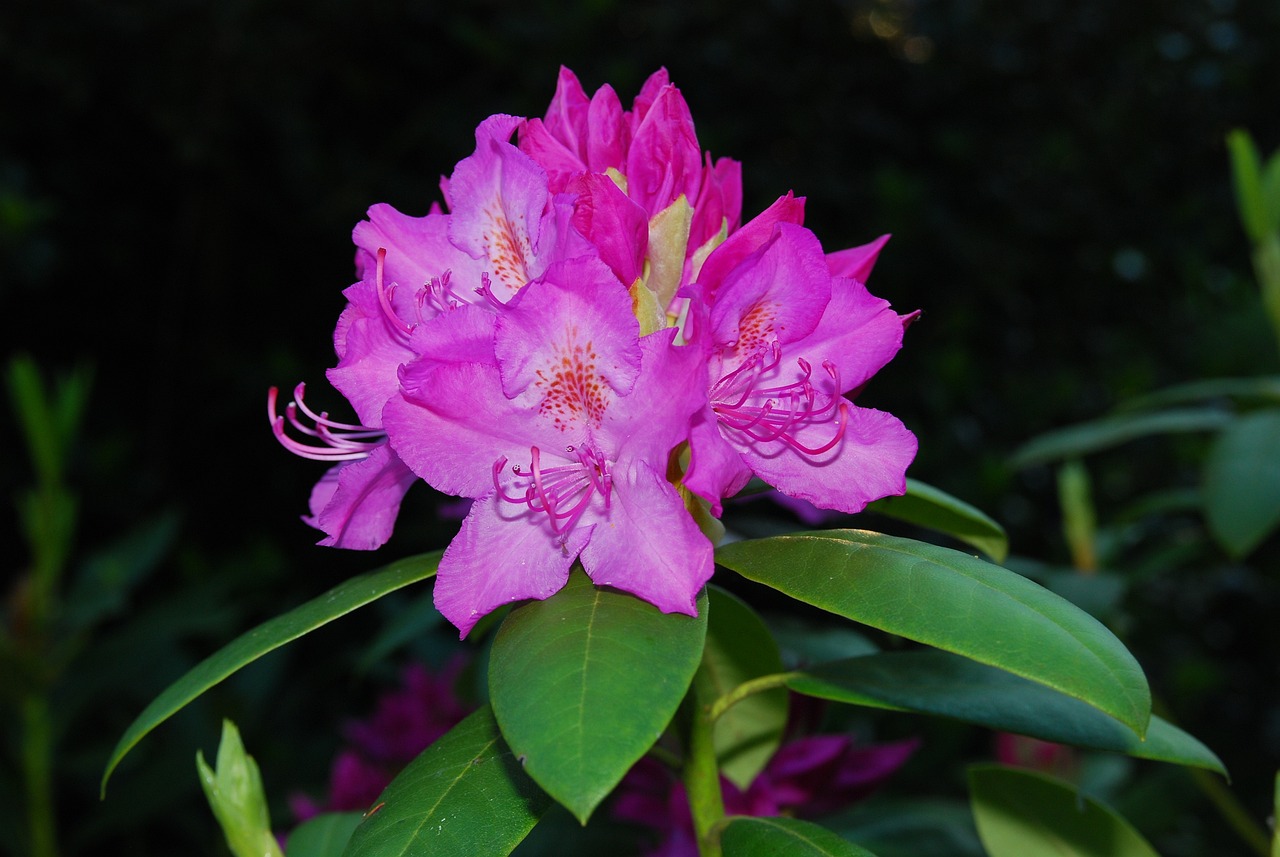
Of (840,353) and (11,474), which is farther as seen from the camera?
(11,474)

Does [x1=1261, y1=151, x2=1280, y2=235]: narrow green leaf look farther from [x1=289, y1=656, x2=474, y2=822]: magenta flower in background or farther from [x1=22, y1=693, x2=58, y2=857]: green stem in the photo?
[x1=22, y1=693, x2=58, y2=857]: green stem

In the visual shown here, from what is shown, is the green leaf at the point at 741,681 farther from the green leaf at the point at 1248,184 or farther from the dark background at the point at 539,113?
the dark background at the point at 539,113

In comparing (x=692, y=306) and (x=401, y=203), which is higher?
(x=692, y=306)

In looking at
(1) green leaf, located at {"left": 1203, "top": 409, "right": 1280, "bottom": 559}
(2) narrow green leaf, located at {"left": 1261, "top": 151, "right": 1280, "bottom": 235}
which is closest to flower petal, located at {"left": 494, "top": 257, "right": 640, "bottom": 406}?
(1) green leaf, located at {"left": 1203, "top": 409, "right": 1280, "bottom": 559}

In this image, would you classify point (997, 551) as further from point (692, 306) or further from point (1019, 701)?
point (692, 306)

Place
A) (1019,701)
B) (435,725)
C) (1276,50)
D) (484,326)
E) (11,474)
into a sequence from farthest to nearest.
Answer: (1276,50)
(11,474)
(435,725)
(1019,701)
(484,326)

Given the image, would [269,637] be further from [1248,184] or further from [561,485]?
[1248,184]

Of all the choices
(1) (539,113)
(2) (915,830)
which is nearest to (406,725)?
(2) (915,830)

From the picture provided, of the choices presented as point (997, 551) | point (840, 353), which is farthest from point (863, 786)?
point (840, 353)
